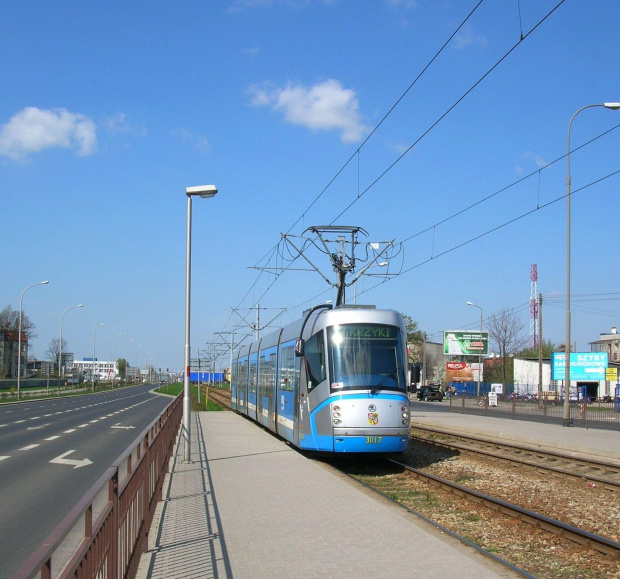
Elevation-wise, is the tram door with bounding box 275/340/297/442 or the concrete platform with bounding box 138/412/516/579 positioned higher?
the tram door with bounding box 275/340/297/442

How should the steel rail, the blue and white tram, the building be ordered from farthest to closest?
1. the building
2. the blue and white tram
3. the steel rail

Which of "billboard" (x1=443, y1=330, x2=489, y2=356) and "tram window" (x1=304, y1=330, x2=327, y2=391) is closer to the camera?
"tram window" (x1=304, y1=330, x2=327, y2=391)

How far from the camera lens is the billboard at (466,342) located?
238ft

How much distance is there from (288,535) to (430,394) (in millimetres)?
65415

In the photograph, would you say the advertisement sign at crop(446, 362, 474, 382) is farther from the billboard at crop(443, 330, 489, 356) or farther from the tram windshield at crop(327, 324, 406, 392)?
the tram windshield at crop(327, 324, 406, 392)

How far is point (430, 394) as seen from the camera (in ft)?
238

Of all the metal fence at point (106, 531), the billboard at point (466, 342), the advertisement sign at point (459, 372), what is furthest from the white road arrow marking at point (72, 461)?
the advertisement sign at point (459, 372)

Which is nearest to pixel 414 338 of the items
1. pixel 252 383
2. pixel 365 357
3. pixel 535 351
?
pixel 535 351

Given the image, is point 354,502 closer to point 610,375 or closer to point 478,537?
point 478,537

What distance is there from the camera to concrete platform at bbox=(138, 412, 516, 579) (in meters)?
6.97

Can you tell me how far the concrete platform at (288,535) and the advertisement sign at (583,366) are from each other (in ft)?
103

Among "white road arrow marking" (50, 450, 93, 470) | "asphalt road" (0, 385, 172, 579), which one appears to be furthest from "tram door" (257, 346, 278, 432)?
"white road arrow marking" (50, 450, 93, 470)

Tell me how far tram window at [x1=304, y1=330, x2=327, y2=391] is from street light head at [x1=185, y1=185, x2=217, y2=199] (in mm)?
4168

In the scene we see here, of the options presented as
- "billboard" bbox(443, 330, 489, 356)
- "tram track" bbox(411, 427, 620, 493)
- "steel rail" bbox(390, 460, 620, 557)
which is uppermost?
"billboard" bbox(443, 330, 489, 356)
